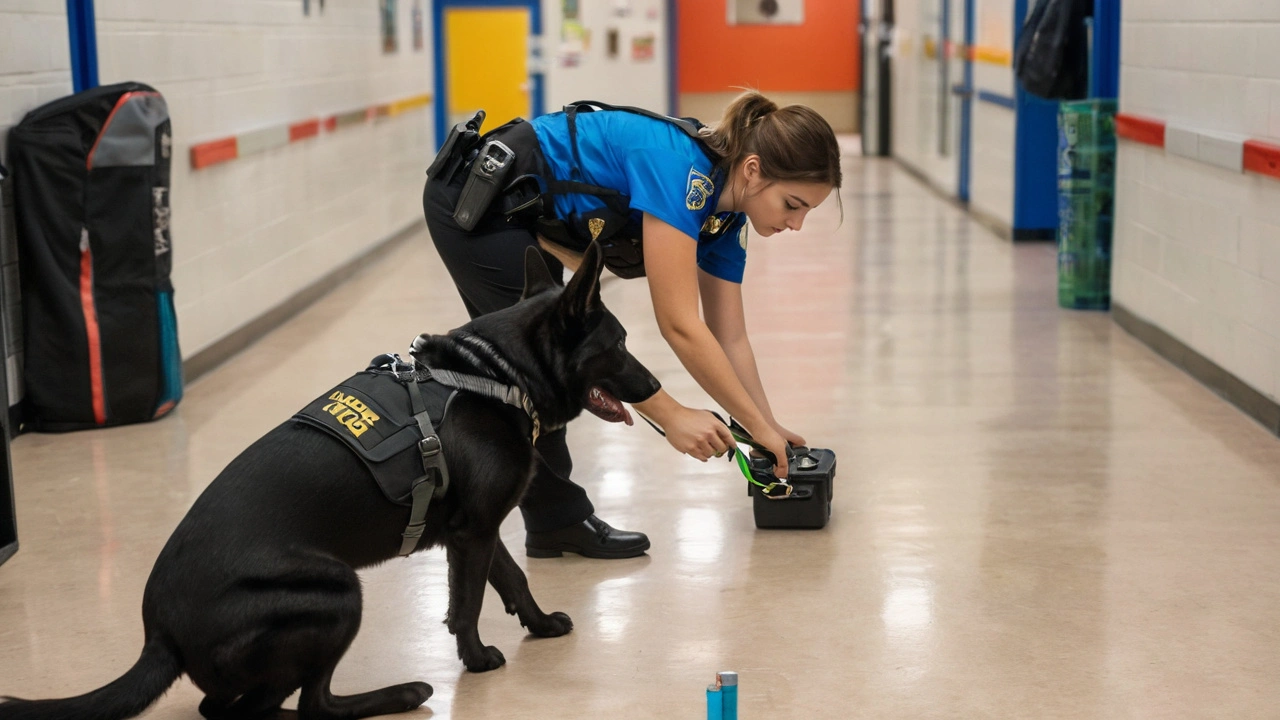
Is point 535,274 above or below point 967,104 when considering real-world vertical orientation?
below

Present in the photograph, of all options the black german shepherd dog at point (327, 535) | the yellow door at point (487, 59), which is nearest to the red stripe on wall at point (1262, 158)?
the black german shepherd dog at point (327, 535)

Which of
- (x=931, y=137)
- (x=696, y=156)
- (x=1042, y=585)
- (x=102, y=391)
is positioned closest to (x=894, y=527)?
(x=1042, y=585)

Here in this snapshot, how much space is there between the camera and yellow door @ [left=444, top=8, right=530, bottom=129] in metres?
14.7

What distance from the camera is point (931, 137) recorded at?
11.8 m

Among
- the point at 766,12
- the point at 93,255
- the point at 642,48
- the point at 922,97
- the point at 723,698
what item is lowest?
the point at 723,698

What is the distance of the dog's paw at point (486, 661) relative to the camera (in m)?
2.37

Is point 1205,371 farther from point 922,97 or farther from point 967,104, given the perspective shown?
point 922,97

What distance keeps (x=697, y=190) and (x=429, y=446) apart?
773mm

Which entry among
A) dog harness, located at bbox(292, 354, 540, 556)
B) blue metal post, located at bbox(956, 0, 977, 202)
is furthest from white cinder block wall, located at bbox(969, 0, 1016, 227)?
dog harness, located at bbox(292, 354, 540, 556)

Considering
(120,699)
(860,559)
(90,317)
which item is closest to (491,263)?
(860,559)

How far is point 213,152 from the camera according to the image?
518 cm

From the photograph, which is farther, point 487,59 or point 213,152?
point 487,59

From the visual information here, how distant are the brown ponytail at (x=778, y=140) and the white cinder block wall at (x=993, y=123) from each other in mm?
6046

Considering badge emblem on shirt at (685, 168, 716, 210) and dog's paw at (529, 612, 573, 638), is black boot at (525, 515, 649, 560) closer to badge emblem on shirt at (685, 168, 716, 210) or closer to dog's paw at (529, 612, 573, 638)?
dog's paw at (529, 612, 573, 638)
